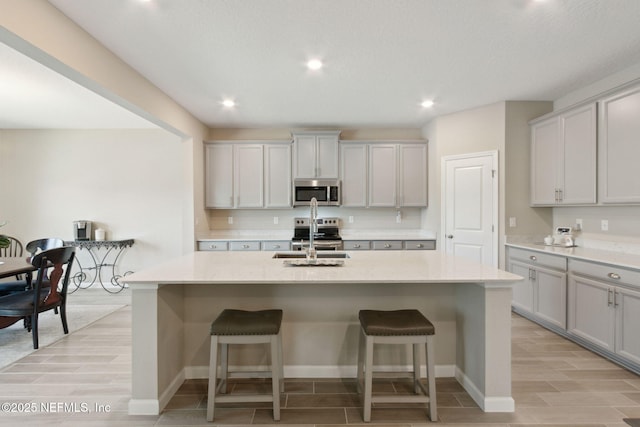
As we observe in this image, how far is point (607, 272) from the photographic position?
260 centimetres

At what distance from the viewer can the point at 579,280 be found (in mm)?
2883

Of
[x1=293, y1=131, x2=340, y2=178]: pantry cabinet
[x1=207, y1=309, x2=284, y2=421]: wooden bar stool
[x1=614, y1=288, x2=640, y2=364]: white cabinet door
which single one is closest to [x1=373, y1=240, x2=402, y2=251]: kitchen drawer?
[x1=293, y1=131, x2=340, y2=178]: pantry cabinet

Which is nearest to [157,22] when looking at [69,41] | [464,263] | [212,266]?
[69,41]

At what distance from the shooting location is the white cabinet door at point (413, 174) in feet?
16.2

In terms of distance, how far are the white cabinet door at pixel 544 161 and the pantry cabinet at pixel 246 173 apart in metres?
3.23

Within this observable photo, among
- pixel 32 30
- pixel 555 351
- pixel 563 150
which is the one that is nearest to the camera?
pixel 32 30

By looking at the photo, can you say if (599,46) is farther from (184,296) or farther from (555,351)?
(184,296)

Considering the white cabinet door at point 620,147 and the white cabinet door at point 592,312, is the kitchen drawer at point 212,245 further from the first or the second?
the white cabinet door at point 620,147

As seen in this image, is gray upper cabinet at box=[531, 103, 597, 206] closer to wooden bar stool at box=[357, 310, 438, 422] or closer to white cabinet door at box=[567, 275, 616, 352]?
white cabinet door at box=[567, 275, 616, 352]

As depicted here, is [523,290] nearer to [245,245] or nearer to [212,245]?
[245,245]

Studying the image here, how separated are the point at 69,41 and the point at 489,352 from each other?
3.45m

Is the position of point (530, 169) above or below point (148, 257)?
above

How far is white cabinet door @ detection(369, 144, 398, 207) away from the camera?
4926mm

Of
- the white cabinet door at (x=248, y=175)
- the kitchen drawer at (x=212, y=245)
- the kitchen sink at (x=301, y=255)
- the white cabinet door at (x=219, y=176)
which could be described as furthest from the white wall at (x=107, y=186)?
the kitchen sink at (x=301, y=255)
